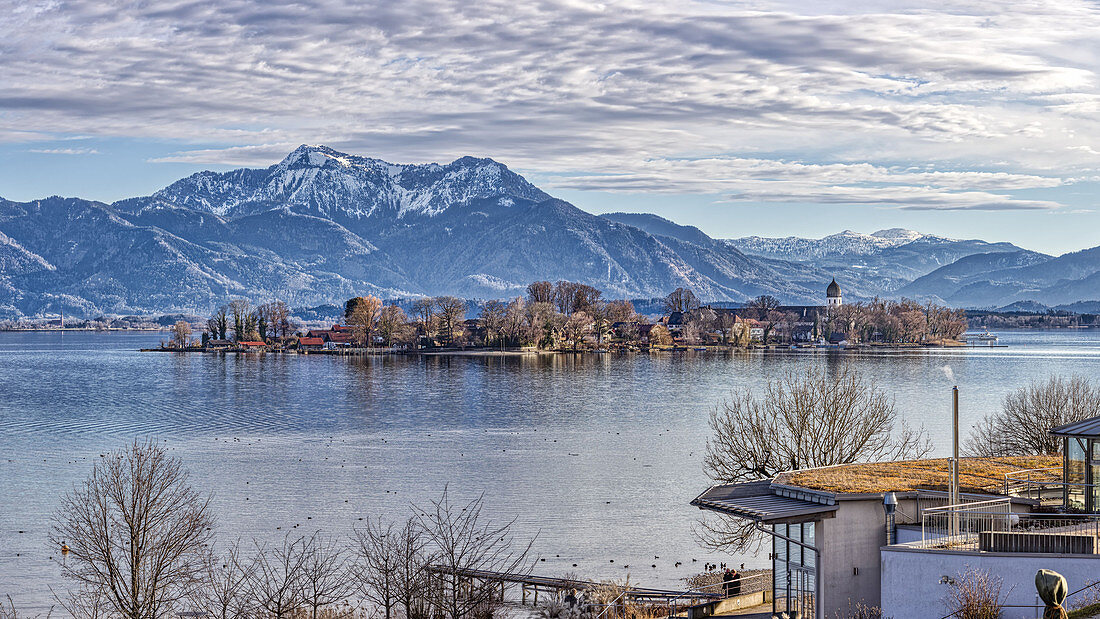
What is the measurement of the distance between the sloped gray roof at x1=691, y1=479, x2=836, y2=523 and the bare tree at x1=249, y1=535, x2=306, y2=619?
31.5ft

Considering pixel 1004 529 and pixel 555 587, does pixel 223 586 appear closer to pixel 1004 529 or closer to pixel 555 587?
pixel 555 587

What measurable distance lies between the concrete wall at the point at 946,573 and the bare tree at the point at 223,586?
14.1m

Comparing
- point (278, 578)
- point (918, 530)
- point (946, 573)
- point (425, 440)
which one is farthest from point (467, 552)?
point (425, 440)

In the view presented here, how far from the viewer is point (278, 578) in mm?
33875

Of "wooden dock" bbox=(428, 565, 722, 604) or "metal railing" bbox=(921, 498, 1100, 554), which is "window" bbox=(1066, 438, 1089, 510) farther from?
"wooden dock" bbox=(428, 565, 722, 604)

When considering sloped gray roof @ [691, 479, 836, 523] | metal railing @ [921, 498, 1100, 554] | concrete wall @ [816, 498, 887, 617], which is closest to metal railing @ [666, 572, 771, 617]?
sloped gray roof @ [691, 479, 836, 523]

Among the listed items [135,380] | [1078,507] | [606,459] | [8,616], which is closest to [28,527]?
[8,616]

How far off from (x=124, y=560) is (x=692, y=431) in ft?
138

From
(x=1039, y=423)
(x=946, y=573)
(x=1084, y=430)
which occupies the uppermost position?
(x=1084, y=430)

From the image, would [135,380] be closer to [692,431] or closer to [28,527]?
[692,431]

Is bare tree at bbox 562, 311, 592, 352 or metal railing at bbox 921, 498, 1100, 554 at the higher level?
bare tree at bbox 562, 311, 592, 352

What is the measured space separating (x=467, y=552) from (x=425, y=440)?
3198 cm

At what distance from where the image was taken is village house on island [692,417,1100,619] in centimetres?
2269

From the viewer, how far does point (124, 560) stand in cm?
3481
